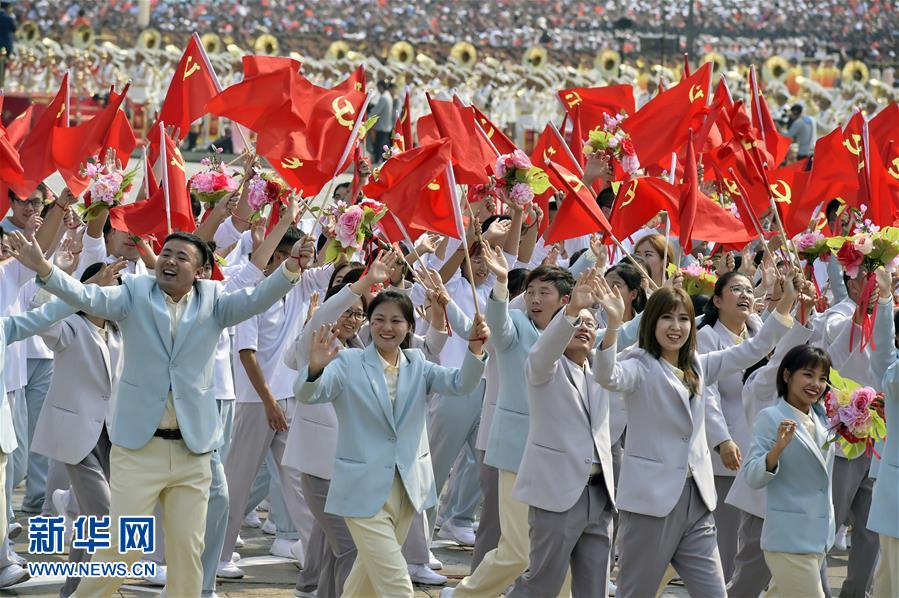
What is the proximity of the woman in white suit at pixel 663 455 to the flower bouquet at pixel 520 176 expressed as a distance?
1510mm

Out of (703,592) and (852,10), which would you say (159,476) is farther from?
(852,10)

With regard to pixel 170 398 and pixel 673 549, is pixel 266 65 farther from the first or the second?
pixel 673 549

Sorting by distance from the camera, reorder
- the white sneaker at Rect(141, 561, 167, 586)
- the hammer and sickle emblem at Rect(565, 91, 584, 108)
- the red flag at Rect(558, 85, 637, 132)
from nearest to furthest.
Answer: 1. the white sneaker at Rect(141, 561, 167, 586)
2. the red flag at Rect(558, 85, 637, 132)
3. the hammer and sickle emblem at Rect(565, 91, 584, 108)

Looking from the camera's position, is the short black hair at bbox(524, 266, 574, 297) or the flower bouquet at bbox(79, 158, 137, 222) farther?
the flower bouquet at bbox(79, 158, 137, 222)

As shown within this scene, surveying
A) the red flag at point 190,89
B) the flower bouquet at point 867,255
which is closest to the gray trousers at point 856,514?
the flower bouquet at point 867,255

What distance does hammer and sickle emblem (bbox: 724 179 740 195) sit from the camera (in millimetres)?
9333

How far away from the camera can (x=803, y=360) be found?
6.49 m

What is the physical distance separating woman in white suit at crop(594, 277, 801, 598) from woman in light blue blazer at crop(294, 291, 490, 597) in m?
0.63

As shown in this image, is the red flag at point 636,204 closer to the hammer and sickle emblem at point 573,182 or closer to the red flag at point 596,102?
the hammer and sickle emblem at point 573,182

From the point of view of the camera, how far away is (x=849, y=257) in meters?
6.99

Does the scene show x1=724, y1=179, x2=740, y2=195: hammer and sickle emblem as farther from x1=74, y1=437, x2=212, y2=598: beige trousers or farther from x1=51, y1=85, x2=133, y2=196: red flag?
x1=74, y1=437, x2=212, y2=598: beige trousers

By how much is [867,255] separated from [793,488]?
1.15 m

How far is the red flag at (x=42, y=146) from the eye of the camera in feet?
29.7

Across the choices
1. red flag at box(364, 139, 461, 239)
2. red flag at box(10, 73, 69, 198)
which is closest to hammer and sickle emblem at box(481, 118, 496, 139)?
red flag at box(364, 139, 461, 239)
